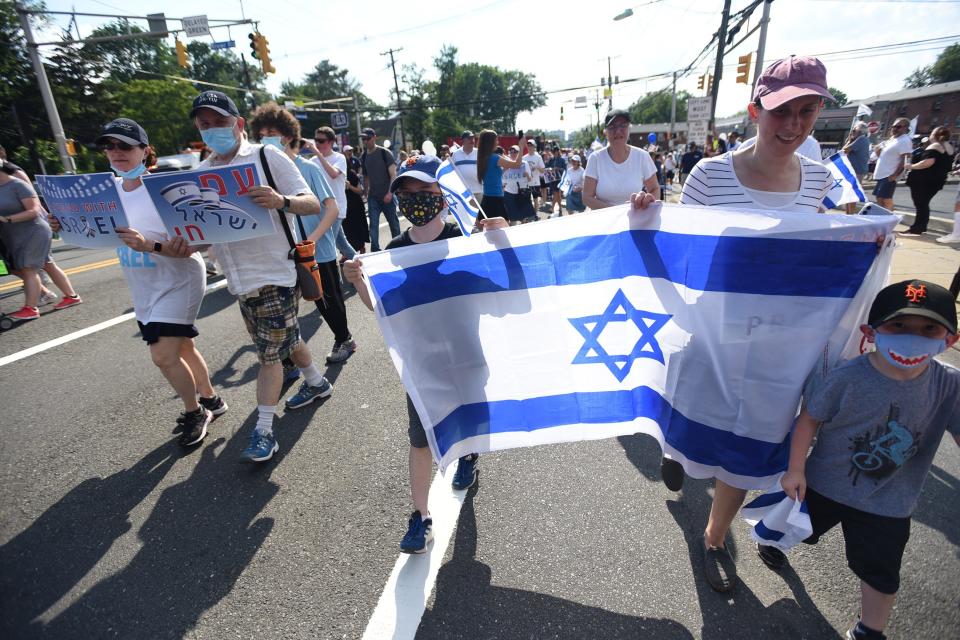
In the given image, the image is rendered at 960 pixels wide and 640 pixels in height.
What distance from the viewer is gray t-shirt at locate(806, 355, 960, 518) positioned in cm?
165

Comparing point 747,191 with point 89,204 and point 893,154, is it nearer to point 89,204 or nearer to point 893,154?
point 89,204

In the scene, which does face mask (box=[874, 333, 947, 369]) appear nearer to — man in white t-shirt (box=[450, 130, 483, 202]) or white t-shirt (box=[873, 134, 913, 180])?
man in white t-shirt (box=[450, 130, 483, 202])

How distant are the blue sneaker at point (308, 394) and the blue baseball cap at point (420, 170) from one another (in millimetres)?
2166

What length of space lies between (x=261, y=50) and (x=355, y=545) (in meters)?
22.5

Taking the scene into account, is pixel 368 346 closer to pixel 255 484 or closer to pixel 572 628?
pixel 255 484

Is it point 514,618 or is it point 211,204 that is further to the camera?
point 211,204

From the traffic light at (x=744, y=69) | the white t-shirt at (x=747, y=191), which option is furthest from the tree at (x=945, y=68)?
the white t-shirt at (x=747, y=191)

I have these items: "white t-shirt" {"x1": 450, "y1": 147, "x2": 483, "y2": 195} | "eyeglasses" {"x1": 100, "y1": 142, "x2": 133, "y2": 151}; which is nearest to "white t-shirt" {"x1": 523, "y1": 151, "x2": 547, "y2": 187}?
"white t-shirt" {"x1": 450, "y1": 147, "x2": 483, "y2": 195}

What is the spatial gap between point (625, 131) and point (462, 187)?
6.35 feet

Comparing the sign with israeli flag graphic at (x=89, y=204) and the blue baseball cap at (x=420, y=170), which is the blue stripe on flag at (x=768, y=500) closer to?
the blue baseball cap at (x=420, y=170)

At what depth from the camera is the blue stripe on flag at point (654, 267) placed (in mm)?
1868

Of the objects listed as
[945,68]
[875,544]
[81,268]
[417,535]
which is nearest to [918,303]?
[875,544]

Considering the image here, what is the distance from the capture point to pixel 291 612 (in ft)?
6.81

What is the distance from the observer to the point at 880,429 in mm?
1694
